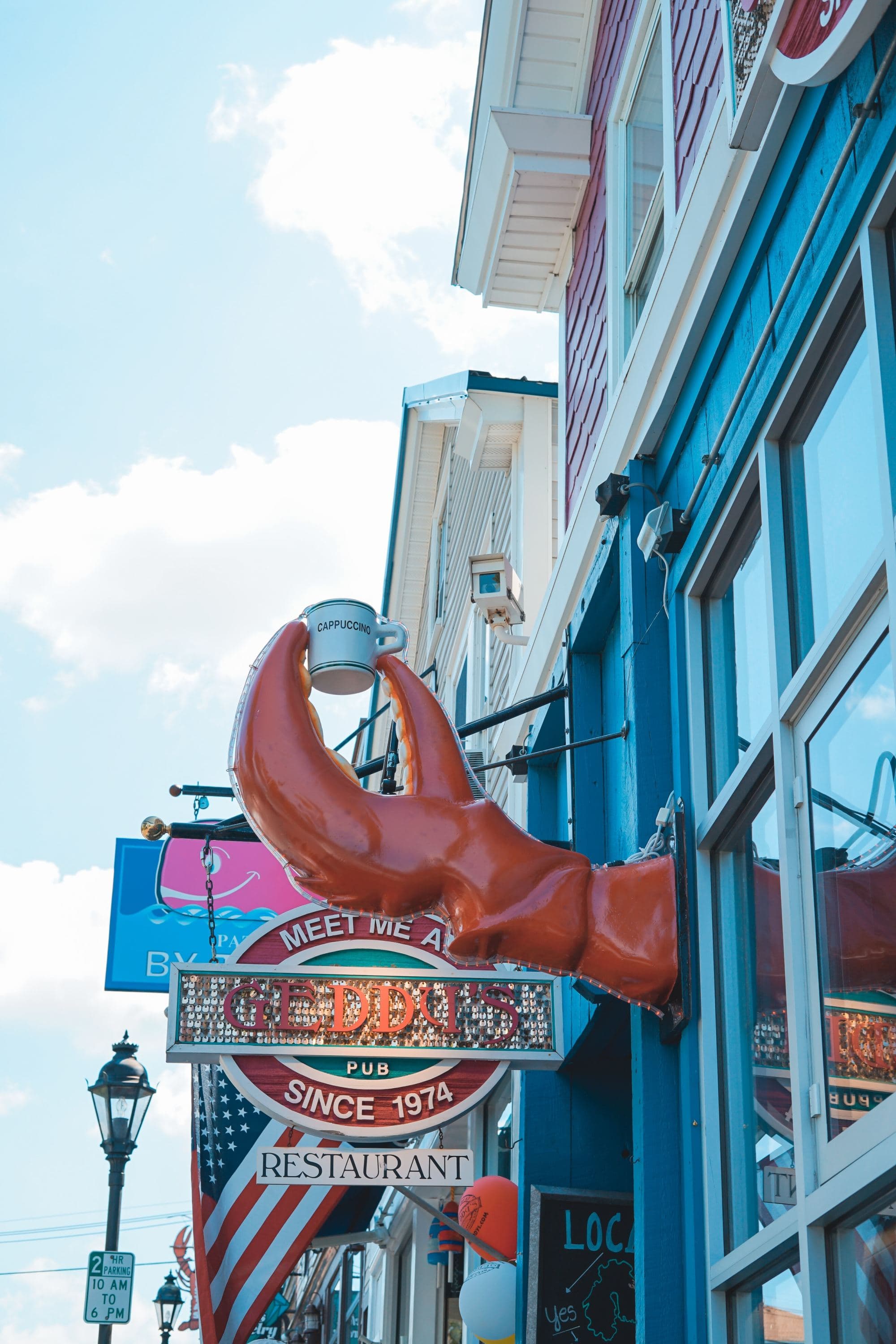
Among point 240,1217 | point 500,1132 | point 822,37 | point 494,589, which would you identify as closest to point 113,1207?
point 500,1132

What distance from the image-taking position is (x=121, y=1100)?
11266 mm

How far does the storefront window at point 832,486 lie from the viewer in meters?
3.58

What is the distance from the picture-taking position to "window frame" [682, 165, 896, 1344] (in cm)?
327

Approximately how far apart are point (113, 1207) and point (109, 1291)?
93 centimetres

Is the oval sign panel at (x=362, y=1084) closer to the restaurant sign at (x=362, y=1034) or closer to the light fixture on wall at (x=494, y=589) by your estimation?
the restaurant sign at (x=362, y=1034)

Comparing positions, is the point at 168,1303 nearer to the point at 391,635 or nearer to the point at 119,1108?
the point at 119,1108

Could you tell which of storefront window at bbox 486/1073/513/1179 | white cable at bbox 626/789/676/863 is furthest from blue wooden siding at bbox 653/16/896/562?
storefront window at bbox 486/1073/513/1179

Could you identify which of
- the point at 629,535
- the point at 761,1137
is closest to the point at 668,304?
the point at 629,535

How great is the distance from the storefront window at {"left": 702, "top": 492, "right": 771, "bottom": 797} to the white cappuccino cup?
1.01 metres

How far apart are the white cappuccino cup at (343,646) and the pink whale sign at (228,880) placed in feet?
23.5

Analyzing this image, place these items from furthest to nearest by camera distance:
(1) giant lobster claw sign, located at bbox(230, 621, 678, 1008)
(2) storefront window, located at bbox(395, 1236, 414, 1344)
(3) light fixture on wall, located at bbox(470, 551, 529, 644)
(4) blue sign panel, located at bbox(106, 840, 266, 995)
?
1. (2) storefront window, located at bbox(395, 1236, 414, 1344)
2. (4) blue sign panel, located at bbox(106, 840, 266, 995)
3. (3) light fixture on wall, located at bbox(470, 551, 529, 644)
4. (1) giant lobster claw sign, located at bbox(230, 621, 678, 1008)

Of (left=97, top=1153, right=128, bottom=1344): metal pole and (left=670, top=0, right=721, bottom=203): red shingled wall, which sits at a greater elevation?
(left=670, top=0, right=721, bottom=203): red shingled wall

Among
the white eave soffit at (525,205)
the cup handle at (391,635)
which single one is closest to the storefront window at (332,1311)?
the white eave soffit at (525,205)

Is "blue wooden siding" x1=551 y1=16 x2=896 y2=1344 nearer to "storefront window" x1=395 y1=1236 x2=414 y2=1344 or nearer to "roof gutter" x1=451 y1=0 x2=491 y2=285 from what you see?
"roof gutter" x1=451 y1=0 x2=491 y2=285
